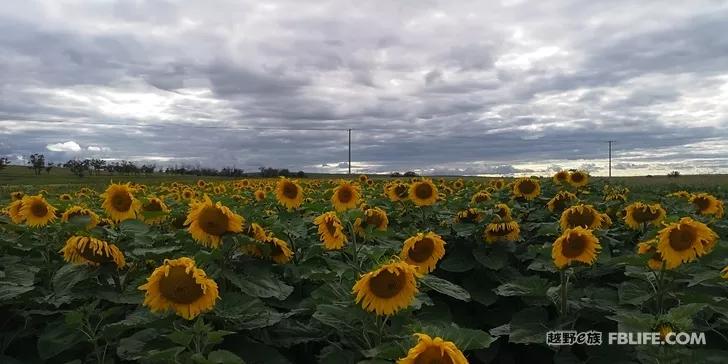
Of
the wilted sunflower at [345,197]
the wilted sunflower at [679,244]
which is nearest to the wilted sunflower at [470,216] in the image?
the wilted sunflower at [345,197]

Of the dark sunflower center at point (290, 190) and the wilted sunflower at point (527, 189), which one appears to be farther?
the wilted sunflower at point (527, 189)

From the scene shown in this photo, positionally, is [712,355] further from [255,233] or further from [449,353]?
[255,233]

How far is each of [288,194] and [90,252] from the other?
12.5ft

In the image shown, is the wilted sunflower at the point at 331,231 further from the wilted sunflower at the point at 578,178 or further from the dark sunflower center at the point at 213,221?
the wilted sunflower at the point at 578,178

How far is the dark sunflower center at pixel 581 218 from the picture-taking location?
245 inches

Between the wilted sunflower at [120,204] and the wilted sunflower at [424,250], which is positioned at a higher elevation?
the wilted sunflower at [120,204]

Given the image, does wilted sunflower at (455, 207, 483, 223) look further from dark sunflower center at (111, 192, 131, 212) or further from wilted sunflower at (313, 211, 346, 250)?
dark sunflower center at (111, 192, 131, 212)

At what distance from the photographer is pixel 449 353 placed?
97.0 inches

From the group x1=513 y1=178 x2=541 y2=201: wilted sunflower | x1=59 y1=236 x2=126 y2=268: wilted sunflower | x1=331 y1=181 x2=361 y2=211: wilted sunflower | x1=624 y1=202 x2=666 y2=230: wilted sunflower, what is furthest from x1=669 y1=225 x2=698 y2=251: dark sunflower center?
x1=513 y1=178 x2=541 y2=201: wilted sunflower

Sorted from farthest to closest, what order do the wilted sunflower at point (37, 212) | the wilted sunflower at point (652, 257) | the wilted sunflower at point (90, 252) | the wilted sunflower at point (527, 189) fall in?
the wilted sunflower at point (527, 189) → the wilted sunflower at point (37, 212) → the wilted sunflower at point (652, 257) → the wilted sunflower at point (90, 252)

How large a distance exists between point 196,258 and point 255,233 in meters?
0.69

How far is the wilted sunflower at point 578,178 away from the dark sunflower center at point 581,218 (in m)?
5.52

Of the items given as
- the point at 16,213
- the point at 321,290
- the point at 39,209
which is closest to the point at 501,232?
the point at 321,290

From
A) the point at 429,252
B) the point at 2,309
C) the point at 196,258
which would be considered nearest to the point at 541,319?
the point at 429,252
